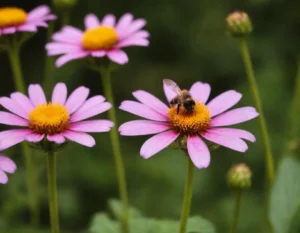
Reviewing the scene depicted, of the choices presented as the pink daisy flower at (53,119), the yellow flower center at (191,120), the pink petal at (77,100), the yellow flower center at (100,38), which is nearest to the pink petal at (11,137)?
the pink daisy flower at (53,119)

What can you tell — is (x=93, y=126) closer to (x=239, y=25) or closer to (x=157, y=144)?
(x=157, y=144)

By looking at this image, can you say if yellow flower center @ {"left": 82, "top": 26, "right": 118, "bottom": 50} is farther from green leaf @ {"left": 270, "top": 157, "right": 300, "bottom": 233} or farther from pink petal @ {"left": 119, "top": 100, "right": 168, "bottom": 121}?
green leaf @ {"left": 270, "top": 157, "right": 300, "bottom": 233}

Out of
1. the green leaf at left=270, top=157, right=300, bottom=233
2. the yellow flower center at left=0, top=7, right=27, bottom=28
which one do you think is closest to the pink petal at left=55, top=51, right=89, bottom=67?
the yellow flower center at left=0, top=7, right=27, bottom=28

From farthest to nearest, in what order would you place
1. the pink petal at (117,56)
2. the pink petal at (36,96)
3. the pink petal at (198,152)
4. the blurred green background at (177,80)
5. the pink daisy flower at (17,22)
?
the blurred green background at (177,80), the pink daisy flower at (17,22), the pink petal at (117,56), the pink petal at (36,96), the pink petal at (198,152)

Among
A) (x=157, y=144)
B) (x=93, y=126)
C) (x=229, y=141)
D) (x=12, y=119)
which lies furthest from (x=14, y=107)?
(x=229, y=141)

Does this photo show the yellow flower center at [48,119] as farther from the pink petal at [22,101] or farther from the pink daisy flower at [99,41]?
the pink daisy flower at [99,41]

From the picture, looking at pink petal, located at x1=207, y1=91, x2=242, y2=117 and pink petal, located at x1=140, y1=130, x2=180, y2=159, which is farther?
pink petal, located at x1=207, y1=91, x2=242, y2=117

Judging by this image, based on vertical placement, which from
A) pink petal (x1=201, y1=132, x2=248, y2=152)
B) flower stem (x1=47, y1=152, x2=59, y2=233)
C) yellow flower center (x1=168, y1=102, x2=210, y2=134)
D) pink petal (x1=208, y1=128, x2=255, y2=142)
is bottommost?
flower stem (x1=47, y1=152, x2=59, y2=233)
